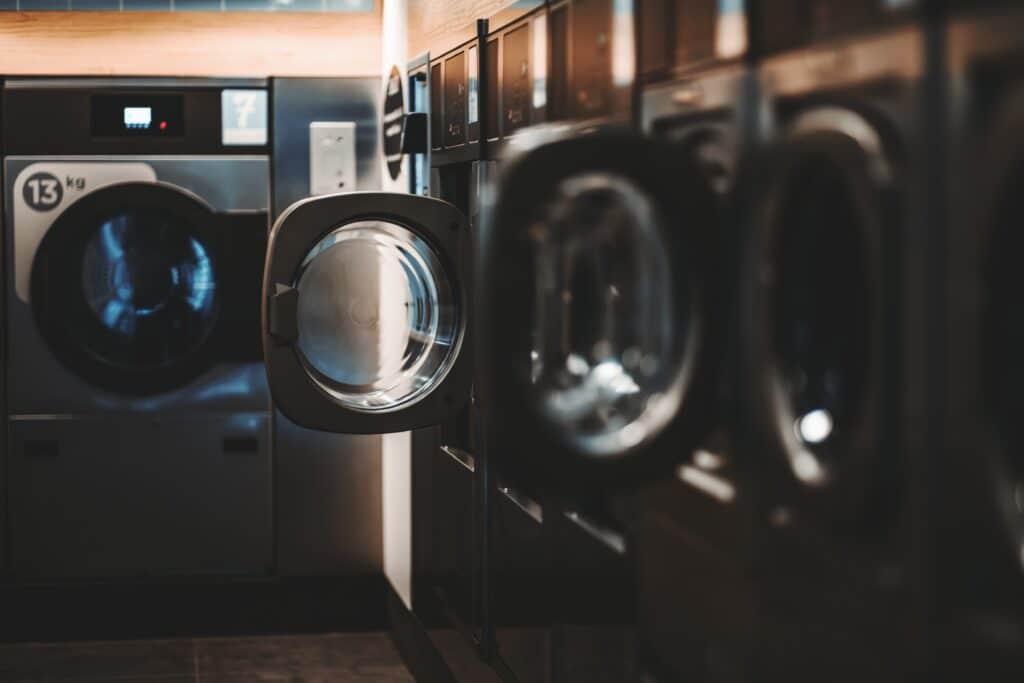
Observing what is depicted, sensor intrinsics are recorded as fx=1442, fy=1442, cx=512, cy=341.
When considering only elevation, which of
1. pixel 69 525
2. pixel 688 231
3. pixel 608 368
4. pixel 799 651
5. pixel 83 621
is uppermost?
pixel 688 231

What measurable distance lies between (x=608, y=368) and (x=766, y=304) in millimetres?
453

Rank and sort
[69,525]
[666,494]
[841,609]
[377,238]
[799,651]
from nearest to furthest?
[841,609] < [799,651] < [666,494] < [377,238] < [69,525]

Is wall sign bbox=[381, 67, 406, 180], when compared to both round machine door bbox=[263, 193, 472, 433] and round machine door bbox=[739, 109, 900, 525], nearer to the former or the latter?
round machine door bbox=[263, 193, 472, 433]

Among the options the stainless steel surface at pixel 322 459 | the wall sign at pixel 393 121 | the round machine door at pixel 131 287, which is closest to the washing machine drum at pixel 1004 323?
the wall sign at pixel 393 121

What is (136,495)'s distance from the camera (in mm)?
4582

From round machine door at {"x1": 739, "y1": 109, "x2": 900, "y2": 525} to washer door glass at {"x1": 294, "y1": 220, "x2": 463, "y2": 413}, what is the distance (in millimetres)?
1626

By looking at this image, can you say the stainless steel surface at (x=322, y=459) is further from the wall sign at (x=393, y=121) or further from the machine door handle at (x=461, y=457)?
the machine door handle at (x=461, y=457)

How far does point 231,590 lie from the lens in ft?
15.2

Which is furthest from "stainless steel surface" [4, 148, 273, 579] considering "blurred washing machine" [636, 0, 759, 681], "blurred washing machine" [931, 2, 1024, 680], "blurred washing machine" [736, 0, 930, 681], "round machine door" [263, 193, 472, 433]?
"blurred washing machine" [931, 2, 1024, 680]

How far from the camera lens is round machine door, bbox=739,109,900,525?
143 centimetres

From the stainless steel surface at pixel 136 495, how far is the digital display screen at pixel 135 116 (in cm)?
90

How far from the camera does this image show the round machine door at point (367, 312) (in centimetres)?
313

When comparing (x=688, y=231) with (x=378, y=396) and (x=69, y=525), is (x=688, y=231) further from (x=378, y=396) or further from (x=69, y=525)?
(x=69, y=525)

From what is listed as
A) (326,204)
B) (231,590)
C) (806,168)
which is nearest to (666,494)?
(806,168)
